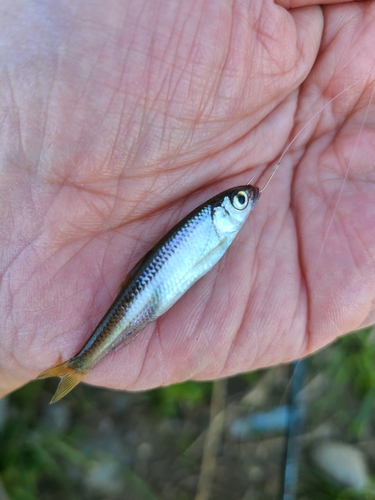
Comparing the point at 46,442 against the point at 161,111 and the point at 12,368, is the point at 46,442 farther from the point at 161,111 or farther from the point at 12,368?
the point at 161,111

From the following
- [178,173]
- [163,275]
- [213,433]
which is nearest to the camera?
[163,275]

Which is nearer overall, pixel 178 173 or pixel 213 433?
pixel 178 173

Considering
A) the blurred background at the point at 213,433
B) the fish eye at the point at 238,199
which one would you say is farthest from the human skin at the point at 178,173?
the blurred background at the point at 213,433

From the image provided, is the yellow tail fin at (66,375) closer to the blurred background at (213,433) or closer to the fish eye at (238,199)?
the fish eye at (238,199)

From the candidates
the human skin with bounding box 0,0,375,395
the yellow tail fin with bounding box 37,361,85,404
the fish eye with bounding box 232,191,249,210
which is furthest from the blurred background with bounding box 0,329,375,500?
the fish eye with bounding box 232,191,249,210

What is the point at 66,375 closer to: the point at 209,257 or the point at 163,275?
the point at 163,275

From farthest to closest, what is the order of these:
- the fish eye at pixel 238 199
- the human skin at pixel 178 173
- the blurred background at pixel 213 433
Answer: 1. the blurred background at pixel 213 433
2. the fish eye at pixel 238 199
3. the human skin at pixel 178 173

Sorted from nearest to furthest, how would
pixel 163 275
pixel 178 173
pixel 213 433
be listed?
pixel 163 275 < pixel 178 173 < pixel 213 433

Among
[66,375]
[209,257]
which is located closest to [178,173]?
[209,257]
